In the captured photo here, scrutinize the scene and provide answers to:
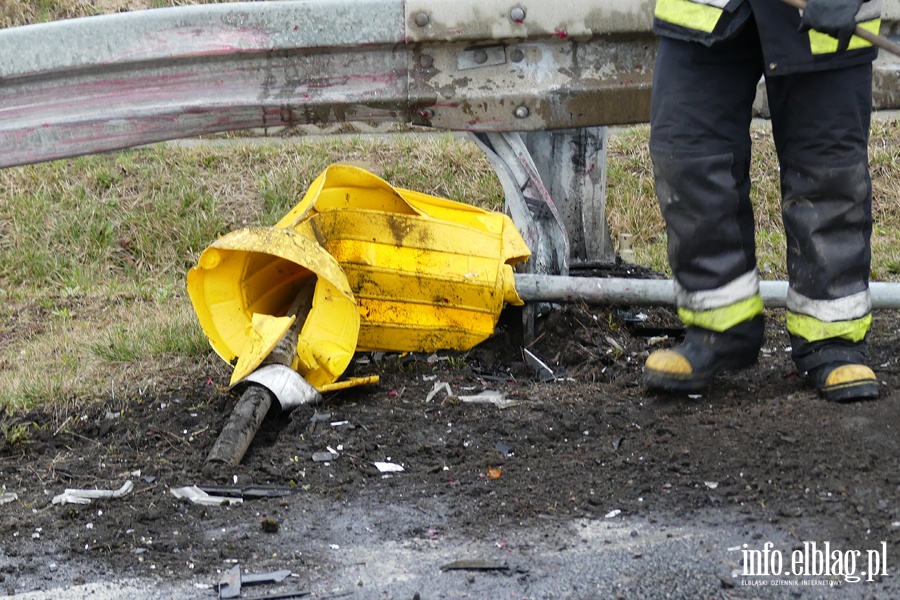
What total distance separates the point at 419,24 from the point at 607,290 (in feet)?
3.89

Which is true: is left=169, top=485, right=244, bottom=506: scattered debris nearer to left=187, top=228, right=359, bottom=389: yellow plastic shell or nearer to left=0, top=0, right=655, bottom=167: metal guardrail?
left=187, top=228, right=359, bottom=389: yellow plastic shell

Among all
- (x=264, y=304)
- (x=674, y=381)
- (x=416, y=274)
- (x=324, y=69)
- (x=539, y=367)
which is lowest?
(x=539, y=367)

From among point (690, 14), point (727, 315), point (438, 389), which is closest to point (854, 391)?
point (727, 315)

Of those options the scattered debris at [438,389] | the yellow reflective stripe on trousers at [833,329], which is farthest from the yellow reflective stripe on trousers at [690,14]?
the scattered debris at [438,389]

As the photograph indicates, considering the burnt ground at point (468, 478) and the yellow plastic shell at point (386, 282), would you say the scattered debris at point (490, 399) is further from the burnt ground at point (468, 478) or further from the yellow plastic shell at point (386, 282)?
the yellow plastic shell at point (386, 282)

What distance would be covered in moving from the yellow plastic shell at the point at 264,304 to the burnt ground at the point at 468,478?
0.55ft

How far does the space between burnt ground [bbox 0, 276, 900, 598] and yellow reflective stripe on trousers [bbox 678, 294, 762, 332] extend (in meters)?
0.22

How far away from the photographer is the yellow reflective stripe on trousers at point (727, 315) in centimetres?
336

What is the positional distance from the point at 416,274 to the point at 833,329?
147 cm

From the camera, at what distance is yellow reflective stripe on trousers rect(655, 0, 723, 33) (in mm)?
3092

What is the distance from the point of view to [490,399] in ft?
11.6

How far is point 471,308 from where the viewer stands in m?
3.98

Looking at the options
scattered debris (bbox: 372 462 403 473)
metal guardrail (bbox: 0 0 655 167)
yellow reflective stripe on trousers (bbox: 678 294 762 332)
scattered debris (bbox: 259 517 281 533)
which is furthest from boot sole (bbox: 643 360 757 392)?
scattered debris (bbox: 259 517 281 533)

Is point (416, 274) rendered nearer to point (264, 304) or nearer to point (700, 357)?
point (264, 304)
